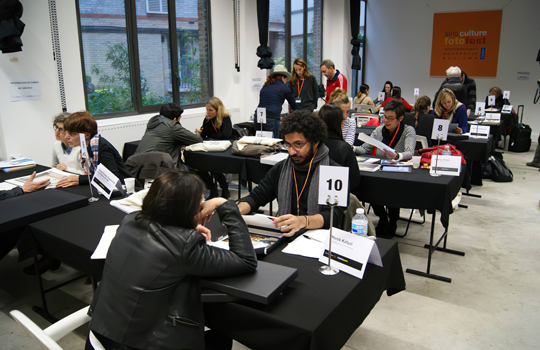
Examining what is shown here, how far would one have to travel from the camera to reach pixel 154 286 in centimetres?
120

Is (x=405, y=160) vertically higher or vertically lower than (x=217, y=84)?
lower

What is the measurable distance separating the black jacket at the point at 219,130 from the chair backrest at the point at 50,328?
3670 millimetres

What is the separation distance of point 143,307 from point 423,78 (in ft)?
37.1

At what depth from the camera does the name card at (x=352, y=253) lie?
4.94 ft

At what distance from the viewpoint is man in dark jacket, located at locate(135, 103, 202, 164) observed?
4195mm

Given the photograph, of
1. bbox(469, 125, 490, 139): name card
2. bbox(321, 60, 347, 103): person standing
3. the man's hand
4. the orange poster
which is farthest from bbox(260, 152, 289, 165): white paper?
the orange poster

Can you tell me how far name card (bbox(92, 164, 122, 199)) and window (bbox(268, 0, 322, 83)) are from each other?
6.46 metres

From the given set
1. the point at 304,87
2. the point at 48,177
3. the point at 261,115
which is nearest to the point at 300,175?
the point at 48,177

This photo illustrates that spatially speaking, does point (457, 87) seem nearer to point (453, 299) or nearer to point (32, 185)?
point (453, 299)

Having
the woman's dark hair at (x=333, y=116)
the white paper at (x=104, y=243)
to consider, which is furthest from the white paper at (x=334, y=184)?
the woman's dark hair at (x=333, y=116)

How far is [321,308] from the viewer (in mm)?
1296

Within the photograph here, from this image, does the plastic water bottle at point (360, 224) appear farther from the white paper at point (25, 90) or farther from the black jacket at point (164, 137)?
the white paper at point (25, 90)

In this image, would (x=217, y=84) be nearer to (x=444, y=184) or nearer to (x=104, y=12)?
(x=104, y=12)

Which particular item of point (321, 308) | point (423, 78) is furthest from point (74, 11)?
point (423, 78)
